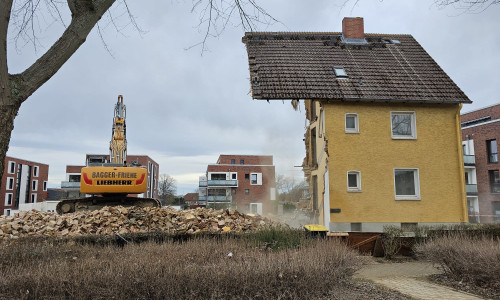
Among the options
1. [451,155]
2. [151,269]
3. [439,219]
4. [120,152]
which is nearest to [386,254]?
[439,219]

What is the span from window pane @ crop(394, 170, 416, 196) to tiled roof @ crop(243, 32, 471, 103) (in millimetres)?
2996

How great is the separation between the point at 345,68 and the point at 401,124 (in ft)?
11.7

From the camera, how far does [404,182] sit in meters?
15.0

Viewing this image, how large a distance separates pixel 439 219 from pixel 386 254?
450cm

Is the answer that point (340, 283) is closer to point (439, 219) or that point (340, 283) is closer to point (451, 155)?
point (439, 219)

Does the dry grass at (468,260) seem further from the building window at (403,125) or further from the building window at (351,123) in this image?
the building window at (403,125)

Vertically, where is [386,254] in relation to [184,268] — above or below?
below

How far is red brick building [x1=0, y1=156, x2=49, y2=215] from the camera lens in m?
62.5

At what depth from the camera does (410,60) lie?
17.9 m

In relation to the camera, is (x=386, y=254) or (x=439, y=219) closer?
(x=386, y=254)

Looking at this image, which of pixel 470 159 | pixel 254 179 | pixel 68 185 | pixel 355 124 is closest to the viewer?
pixel 355 124

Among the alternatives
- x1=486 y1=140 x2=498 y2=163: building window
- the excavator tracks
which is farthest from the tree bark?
x1=486 y1=140 x2=498 y2=163: building window

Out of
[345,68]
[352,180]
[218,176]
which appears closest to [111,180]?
[352,180]

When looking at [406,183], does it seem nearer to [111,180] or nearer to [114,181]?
[114,181]
